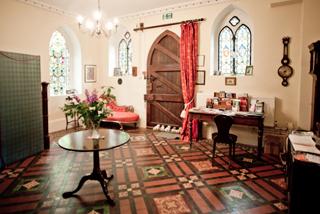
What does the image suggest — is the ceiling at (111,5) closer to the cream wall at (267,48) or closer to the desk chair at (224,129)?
the cream wall at (267,48)

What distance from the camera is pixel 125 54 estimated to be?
7.00 meters

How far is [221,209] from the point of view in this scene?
255 cm

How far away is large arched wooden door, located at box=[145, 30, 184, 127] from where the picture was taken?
587 cm

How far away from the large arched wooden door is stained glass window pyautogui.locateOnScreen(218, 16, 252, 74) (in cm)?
109

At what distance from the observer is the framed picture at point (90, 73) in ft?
22.3

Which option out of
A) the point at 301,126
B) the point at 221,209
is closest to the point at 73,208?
the point at 221,209

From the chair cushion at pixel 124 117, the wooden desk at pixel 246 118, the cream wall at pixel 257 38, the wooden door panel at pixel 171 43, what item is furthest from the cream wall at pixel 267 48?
the chair cushion at pixel 124 117

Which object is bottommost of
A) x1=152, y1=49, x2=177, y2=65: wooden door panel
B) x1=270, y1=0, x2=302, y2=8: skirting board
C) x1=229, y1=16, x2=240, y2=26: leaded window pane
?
x1=152, y1=49, x2=177, y2=65: wooden door panel

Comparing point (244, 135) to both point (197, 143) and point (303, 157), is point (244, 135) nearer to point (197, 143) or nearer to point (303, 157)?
point (197, 143)

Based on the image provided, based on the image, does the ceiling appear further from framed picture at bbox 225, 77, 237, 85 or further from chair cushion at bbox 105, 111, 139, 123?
chair cushion at bbox 105, 111, 139, 123

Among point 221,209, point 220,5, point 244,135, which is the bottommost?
point 221,209

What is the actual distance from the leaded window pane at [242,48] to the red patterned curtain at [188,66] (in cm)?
96

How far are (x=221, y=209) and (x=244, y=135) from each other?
2765mm

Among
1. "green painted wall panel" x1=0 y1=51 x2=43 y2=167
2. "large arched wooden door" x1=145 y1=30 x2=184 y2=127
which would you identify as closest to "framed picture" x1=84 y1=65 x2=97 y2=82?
"large arched wooden door" x1=145 y1=30 x2=184 y2=127
